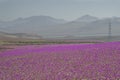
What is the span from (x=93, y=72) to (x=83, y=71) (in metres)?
0.68

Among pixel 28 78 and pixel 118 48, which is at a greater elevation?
pixel 118 48

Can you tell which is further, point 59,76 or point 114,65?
point 114,65

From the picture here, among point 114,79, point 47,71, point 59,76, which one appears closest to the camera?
point 114,79

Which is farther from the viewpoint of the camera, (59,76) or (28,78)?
(28,78)

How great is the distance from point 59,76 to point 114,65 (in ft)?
8.53

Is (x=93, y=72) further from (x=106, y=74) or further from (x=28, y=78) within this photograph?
(x=28, y=78)

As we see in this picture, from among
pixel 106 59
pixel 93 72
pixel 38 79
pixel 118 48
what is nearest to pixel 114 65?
pixel 93 72

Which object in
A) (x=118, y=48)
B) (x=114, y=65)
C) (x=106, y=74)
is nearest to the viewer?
(x=106, y=74)

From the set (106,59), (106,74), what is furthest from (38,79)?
(106,59)

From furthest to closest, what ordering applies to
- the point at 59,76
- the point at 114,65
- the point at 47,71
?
1. the point at 47,71
2. the point at 114,65
3. the point at 59,76

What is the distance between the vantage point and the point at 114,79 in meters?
10.1

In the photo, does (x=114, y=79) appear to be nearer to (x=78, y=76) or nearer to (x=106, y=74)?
(x=106, y=74)

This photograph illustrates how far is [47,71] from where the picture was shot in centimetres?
1350

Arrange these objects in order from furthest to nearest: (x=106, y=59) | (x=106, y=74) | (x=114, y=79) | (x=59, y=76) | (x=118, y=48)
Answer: (x=118, y=48)
(x=106, y=59)
(x=59, y=76)
(x=106, y=74)
(x=114, y=79)
